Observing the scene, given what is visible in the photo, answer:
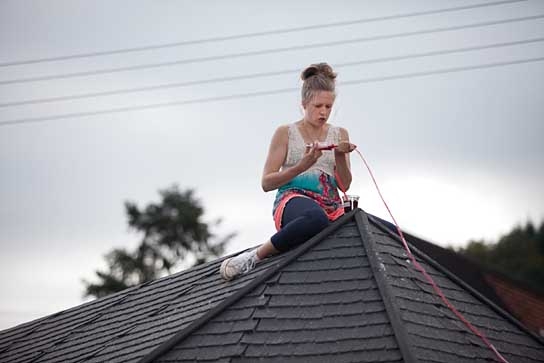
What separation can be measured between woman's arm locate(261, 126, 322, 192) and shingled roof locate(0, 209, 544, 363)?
59cm

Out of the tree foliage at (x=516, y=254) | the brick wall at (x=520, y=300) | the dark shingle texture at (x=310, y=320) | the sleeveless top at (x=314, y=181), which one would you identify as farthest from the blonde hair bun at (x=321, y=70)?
the tree foliage at (x=516, y=254)

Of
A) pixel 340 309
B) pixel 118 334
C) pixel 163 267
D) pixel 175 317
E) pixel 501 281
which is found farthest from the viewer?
pixel 163 267

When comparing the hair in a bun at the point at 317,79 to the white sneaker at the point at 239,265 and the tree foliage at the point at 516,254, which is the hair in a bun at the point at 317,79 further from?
the tree foliage at the point at 516,254

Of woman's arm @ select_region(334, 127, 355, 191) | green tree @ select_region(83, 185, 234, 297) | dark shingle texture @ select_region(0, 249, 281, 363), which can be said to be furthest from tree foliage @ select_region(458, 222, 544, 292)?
woman's arm @ select_region(334, 127, 355, 191)

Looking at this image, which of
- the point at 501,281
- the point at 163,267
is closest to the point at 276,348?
the point at 501,281

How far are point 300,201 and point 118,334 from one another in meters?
2.07

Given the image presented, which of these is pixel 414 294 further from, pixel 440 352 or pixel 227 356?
pixel 227 356

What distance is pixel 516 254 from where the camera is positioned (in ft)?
217

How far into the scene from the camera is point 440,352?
7379mm

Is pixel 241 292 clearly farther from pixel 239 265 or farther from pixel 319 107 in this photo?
pixel 319 107

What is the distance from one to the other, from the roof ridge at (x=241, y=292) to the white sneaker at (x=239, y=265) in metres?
0.61

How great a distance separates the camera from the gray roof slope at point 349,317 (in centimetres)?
736

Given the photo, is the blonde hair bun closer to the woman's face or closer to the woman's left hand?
the woman's face

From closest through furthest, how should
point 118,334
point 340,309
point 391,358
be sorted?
point 391,358
point 340,309
point 118,334
